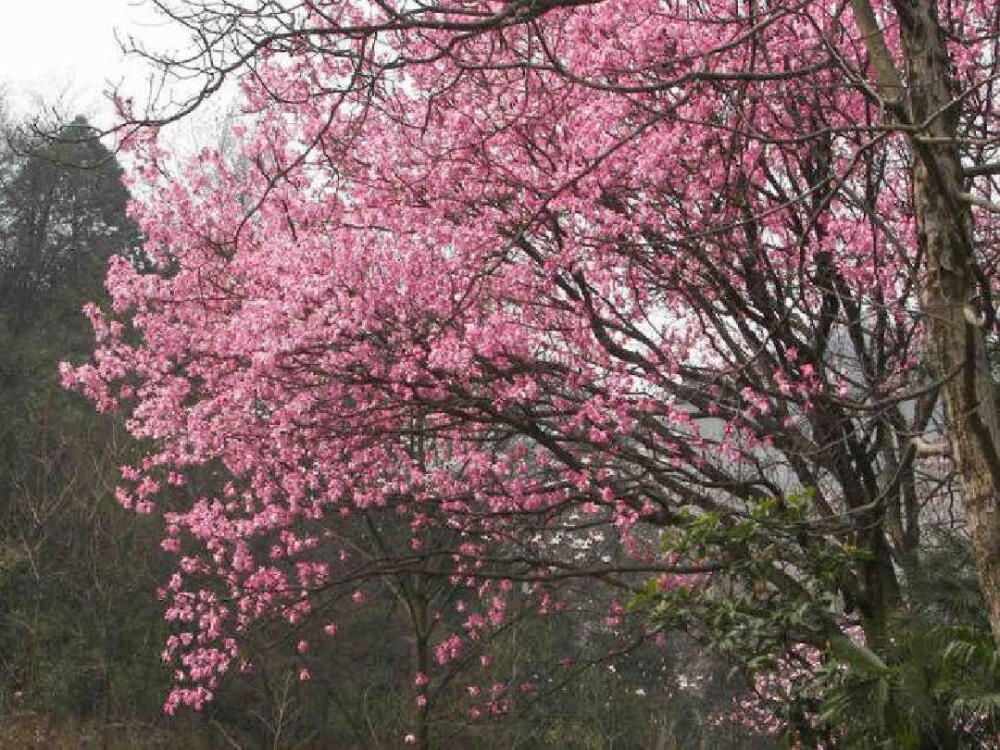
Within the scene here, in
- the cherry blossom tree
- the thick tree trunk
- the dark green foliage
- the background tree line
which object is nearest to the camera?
the thick tree trunk

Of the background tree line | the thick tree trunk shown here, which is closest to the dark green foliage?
the thick tree trunk

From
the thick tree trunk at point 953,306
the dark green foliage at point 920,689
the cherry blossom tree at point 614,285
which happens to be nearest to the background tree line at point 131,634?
the cherry blossom tree at point 614,285

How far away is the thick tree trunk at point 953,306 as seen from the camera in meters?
4.47

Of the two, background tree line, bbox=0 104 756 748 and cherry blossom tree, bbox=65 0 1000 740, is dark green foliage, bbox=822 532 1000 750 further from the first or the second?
background tree line, bbox=0 104 756 748

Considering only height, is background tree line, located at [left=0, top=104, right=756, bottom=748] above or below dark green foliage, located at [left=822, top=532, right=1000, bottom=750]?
above

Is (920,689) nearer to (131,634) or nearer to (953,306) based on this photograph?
(953,306)

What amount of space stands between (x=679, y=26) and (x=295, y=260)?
3.84 metres

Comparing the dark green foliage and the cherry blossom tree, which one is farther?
the cherry blossom tree

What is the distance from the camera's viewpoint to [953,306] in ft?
14.1

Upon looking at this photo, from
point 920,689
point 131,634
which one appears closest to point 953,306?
point 920,689

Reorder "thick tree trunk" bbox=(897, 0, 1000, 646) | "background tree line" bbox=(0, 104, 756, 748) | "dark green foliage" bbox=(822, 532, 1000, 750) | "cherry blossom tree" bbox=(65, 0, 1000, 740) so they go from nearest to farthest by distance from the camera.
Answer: "thick tree trunk" bbox=(897, 0, 1000, 646) → "dark green foliage" bbox=(822, 532, 1000, 750) → "cherry blossom tree" bbox=(65, 0, 1000, 740) → "background tree line" bbox=(0, 104, 756, 748)

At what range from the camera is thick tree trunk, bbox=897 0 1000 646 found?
4469 mm

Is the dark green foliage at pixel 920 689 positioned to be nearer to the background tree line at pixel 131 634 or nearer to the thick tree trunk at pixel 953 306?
the thick tree trunk at pixel 953 306

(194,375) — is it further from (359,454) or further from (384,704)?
(384,704)
